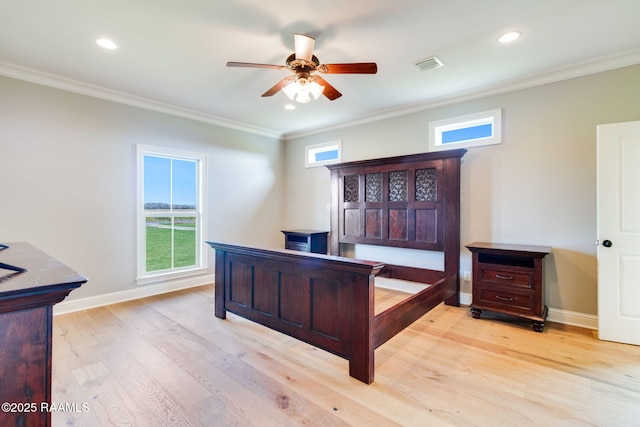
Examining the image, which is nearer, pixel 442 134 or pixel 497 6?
pixel 497 6

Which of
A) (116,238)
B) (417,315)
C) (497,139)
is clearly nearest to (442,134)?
(497,139)

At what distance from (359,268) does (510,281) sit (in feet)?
6.78

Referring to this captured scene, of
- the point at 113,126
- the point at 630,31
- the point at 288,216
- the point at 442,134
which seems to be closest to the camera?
the point at 630,31

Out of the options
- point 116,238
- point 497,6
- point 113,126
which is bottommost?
point 116,238

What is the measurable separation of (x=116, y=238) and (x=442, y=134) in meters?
4.53

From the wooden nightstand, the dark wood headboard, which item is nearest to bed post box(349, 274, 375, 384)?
the wooden nightstand

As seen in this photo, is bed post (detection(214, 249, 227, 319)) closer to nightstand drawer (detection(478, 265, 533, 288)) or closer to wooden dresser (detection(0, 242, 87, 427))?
wooden dresser (detection(0, 242, 87, 427))

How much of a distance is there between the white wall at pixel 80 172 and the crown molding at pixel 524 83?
2806mm

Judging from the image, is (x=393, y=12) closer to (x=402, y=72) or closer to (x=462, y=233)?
(x=402, y=72)

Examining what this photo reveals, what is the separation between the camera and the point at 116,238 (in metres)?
3.86

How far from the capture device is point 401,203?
4.18 meters

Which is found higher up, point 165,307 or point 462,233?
point 462,233

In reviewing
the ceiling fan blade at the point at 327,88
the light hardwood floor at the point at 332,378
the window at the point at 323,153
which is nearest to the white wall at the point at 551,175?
the light hardwood floor at the point at 332,378

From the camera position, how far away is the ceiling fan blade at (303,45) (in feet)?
7.31
